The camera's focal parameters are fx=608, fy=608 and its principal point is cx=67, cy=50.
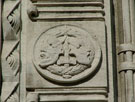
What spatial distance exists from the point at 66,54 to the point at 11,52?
1.05m

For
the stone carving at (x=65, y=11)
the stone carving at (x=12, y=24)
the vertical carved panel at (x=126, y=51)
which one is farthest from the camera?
the stone carving at (x=65, y=11)

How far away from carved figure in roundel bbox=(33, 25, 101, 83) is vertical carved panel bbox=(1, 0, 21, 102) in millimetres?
392

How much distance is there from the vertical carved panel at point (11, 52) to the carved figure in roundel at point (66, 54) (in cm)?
39

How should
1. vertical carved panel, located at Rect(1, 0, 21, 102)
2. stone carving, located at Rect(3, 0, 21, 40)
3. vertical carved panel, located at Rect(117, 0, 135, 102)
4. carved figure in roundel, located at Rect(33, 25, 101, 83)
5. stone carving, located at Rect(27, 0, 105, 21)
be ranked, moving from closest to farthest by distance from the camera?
1. vertical carved panel, located at Rect(1, 0, 21, 102)
2. carved figure in roundel, located at Rect(33, 25, 101, 83)
3. vertical carved panel, located at Rect(117, 0, 135, 102)
4. stone carving, located at Rect(3, 0, 21, 40)
5. stone carving, located at Rect(27, 0, 105, 21)

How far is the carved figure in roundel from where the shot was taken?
37.2ft

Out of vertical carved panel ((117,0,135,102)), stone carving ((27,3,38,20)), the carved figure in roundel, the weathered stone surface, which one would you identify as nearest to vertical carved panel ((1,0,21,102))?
the weathered stone surface

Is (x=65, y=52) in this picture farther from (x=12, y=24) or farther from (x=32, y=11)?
(x=12, y=24)

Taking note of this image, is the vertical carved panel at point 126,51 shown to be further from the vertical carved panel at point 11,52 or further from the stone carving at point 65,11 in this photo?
the vertical carved panel at point 11,52

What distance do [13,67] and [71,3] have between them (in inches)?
67.1

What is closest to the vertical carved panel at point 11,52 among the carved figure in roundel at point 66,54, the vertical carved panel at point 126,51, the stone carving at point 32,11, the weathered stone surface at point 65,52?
the weathered stone surface at point 65,52

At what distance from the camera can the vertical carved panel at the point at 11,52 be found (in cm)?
1122

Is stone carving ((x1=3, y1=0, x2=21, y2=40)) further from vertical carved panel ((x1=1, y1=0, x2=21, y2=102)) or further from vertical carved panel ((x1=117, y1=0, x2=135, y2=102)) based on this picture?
vertical carved panel ((x1=117, y1=0, x2=135, y2=102))

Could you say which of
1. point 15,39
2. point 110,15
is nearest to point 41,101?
point 15,39

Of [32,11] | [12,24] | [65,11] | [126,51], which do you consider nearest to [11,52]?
[12,24]
